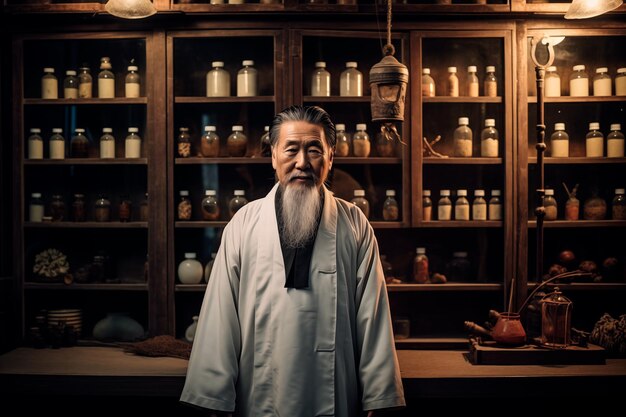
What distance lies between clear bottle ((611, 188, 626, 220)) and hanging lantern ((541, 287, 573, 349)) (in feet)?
2.44

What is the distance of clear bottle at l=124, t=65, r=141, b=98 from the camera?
3.27 m

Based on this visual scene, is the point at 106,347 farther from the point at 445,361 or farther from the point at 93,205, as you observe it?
the point at 445,361

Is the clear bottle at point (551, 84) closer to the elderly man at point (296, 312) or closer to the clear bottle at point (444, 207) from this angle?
the clear bottle at point (444, 207)

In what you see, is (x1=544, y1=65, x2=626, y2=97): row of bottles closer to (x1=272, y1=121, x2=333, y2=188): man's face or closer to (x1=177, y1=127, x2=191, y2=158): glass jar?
(x1=272, y1=121, x2=333, y2=188): man's face

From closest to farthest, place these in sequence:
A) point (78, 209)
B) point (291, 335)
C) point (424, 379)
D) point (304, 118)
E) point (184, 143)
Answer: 1. point (291, 335)
2. point (304, 118)
3. point (424, 379)
4. point (184, 143)
5. point (78, 209)

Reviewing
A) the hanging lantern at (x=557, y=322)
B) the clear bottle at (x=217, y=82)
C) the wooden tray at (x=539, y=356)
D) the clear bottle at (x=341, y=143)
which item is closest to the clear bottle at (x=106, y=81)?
the clear bottle at (x=217, y=82)

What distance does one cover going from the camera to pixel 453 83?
3268 mm

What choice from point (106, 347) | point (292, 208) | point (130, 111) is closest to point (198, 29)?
point (130, 111)

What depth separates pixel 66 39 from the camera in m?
3.17

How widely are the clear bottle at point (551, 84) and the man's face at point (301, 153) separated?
64.1 inches

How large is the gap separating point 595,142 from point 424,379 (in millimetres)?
1638

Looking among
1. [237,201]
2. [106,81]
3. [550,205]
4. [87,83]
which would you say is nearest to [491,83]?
[550,205]

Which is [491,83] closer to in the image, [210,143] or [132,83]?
[210,143]

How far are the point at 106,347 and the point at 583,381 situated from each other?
226 centimetres
